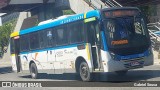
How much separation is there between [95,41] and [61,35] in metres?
2.62

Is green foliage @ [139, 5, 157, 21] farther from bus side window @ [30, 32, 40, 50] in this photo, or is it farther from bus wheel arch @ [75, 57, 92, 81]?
bus wheel arch @ [75, 57, 92, 81]

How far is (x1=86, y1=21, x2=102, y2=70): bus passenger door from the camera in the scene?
1367 cm

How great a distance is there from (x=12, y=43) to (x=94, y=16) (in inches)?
349

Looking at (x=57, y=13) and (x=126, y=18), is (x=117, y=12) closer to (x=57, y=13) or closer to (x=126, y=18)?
(x=126, y=18)

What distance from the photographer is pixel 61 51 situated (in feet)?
53.0

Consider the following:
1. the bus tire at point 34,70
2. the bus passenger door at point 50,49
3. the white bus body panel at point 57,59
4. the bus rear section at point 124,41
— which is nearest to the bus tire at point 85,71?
the white bus body panel at point 57,59

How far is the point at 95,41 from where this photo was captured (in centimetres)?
A: 1385

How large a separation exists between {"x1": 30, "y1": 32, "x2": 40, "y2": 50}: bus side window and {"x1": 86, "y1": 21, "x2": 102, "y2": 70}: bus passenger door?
16.1 feet

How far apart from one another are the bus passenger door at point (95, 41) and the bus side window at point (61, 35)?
193 centimetres

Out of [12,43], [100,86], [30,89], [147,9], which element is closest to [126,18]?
[100,86]

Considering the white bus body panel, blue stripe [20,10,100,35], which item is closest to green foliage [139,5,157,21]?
the white bus body panel

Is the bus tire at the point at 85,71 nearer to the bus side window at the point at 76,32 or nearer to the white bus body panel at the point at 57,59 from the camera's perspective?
the white bus body panel at the point at 57,59

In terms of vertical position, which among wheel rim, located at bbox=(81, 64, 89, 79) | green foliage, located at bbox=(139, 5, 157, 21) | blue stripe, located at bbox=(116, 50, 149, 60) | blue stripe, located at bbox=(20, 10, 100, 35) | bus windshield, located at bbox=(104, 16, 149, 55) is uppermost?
green foliage, located at bbox=(139, 5, 157, 21)

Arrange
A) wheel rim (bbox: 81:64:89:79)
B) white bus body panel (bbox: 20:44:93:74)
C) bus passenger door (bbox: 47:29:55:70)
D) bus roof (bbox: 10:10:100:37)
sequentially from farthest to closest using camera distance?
bus passenger door (bbox: 47:29:55:70), white bus body panel (bbox: 20:44:93:74), wheel rim (bbox: 81:64:89:79), bus roof (bbox: 10:10:100:37)
